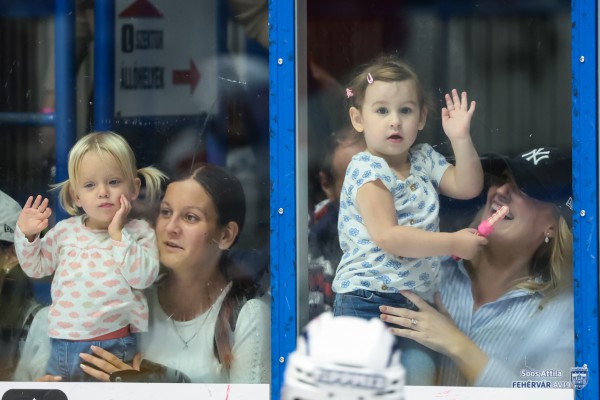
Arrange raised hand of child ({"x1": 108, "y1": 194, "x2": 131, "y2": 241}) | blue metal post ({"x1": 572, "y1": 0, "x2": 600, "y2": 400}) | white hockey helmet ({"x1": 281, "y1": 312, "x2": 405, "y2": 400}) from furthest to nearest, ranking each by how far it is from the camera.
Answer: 1. raised hand of child ({"x1": 108, "y1": 194, "x2": 131, "y2": 241})
2. blue metal post ({"x1": 572, "y1": 0, "x2": 600, "y2": 400})
3. white hockey helmet ({"x1": 281, "y1": 312, "x2": 405, "y2": 400})

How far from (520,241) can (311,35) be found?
3.86 ft

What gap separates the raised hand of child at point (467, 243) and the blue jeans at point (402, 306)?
0.93ft

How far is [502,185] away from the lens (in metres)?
4.80

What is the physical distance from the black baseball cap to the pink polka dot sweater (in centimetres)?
152

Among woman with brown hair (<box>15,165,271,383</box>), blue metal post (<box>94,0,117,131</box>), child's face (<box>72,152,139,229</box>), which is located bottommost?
woman with brown hair (<box>15,165,271,383</box>)

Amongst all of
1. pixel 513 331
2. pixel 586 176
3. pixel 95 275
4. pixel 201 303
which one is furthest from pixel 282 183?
pixel 586 176

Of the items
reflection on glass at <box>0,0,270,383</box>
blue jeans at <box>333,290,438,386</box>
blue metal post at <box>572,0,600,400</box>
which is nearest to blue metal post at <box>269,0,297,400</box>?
reflection on glass at <box>0,0,270,383</box>

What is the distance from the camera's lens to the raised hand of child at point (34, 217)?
16.4 feet

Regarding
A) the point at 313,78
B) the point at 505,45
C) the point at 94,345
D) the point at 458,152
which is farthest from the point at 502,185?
the point at 94,345

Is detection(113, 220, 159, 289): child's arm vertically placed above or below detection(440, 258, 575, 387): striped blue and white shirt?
above

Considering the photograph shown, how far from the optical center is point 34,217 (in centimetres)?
502

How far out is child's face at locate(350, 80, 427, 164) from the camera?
4832 mm

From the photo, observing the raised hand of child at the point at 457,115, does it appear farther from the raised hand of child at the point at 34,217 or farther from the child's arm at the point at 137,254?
the raised hand of child at the point at 34,217

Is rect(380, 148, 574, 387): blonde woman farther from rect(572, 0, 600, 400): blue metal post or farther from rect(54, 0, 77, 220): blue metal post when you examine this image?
rect(54, 0, 77, 220): blue metal post
